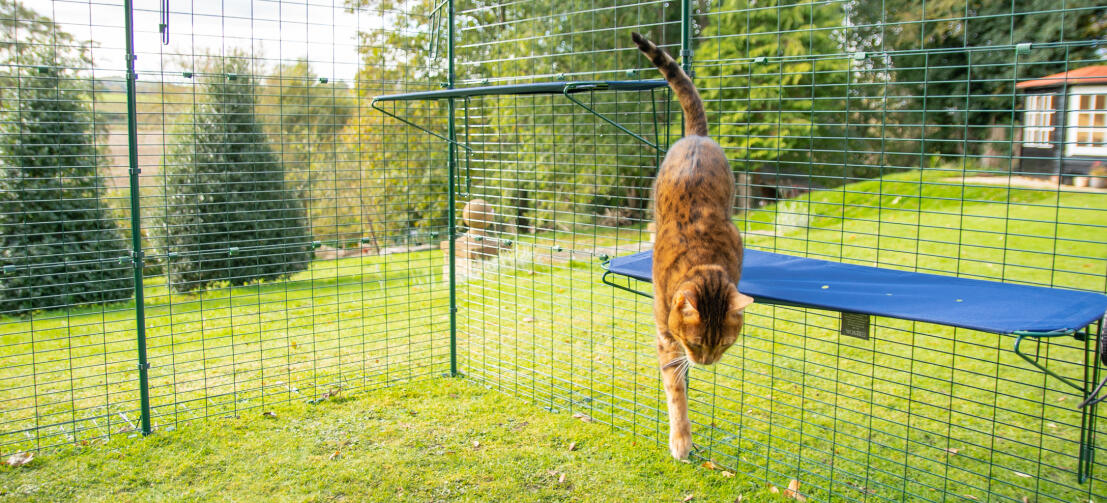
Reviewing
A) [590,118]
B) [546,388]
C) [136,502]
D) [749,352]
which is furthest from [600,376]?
[590,118]

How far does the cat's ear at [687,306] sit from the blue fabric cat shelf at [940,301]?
388mm

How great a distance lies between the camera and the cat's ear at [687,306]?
114 inches

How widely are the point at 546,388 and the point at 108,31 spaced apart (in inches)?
150

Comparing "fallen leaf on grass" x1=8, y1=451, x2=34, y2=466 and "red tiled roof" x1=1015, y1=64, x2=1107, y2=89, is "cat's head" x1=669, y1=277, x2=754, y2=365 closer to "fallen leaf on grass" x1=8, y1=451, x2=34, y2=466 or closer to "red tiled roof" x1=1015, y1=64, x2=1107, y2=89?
"red tiled roof" x1=1015, y1=64, x2=1107, y2=89

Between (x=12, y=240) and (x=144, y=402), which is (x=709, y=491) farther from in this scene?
(x=12, y=240)

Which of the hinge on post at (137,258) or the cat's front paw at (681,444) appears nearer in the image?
the cat's front paw at (681,444)

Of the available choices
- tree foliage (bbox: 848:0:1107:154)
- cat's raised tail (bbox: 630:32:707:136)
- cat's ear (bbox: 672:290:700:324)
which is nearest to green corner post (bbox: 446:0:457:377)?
cat's raised tail (bbox: 630:32:707:136)

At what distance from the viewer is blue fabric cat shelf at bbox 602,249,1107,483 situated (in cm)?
240

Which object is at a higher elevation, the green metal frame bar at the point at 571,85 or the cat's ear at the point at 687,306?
the green metal frame bar at the point at 571,85

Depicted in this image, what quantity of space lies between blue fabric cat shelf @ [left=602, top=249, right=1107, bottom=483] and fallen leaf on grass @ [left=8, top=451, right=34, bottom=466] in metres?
3.68

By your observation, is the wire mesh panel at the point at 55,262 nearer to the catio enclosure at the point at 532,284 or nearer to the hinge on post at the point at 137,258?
the catio enclosure at the point at 532,284

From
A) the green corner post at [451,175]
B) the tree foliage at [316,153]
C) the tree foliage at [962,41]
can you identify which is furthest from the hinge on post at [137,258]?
the tree foliage at [962,41]

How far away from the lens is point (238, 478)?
12.7 ft

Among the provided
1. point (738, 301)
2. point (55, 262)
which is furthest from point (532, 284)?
point (55, 262)
